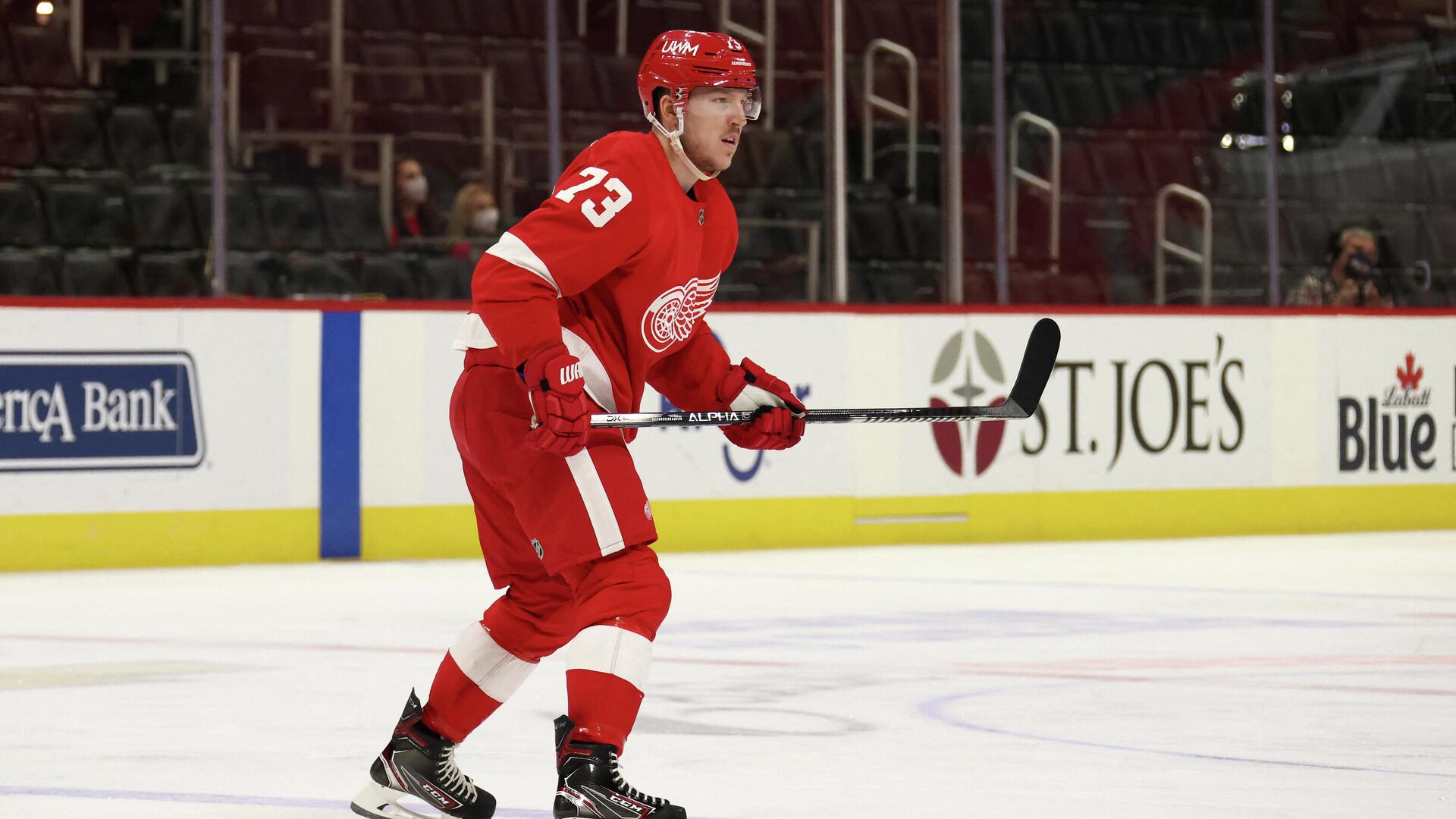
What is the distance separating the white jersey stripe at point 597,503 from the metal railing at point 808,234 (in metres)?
6.85

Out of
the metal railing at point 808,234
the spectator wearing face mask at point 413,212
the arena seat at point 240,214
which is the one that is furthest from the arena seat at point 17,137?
the metal railing at point 808,234

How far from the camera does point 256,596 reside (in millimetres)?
6395

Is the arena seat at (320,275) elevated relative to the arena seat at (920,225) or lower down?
lower down

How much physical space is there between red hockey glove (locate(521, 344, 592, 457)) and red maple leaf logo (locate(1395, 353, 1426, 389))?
7473 millimetres

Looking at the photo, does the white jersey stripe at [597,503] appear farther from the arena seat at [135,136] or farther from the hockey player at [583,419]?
the arena seat at [135,136]

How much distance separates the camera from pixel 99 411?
7.36 meters

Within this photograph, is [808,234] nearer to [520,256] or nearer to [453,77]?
[453,77]

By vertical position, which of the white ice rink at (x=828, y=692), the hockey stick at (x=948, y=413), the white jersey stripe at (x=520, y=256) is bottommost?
the white ice rink at (x=828, y=692)

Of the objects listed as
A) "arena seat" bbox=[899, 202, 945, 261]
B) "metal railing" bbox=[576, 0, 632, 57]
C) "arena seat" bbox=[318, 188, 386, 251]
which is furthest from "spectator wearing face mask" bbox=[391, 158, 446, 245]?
"arena seat" bbox=[899, 202, 945, 261]

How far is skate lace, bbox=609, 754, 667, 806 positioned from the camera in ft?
8.77

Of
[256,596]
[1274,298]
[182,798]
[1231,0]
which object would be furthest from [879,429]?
[182,798]

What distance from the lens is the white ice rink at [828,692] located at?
124 inches

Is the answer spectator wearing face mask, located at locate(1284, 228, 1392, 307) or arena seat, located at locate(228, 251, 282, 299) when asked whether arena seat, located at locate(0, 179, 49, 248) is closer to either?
arena seat, located at locate(228, 251, 282, 299)

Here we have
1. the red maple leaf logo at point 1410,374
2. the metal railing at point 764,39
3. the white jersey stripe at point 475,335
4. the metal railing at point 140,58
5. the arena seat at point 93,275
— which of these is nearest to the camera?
the white jersey stripe at point 475,335
